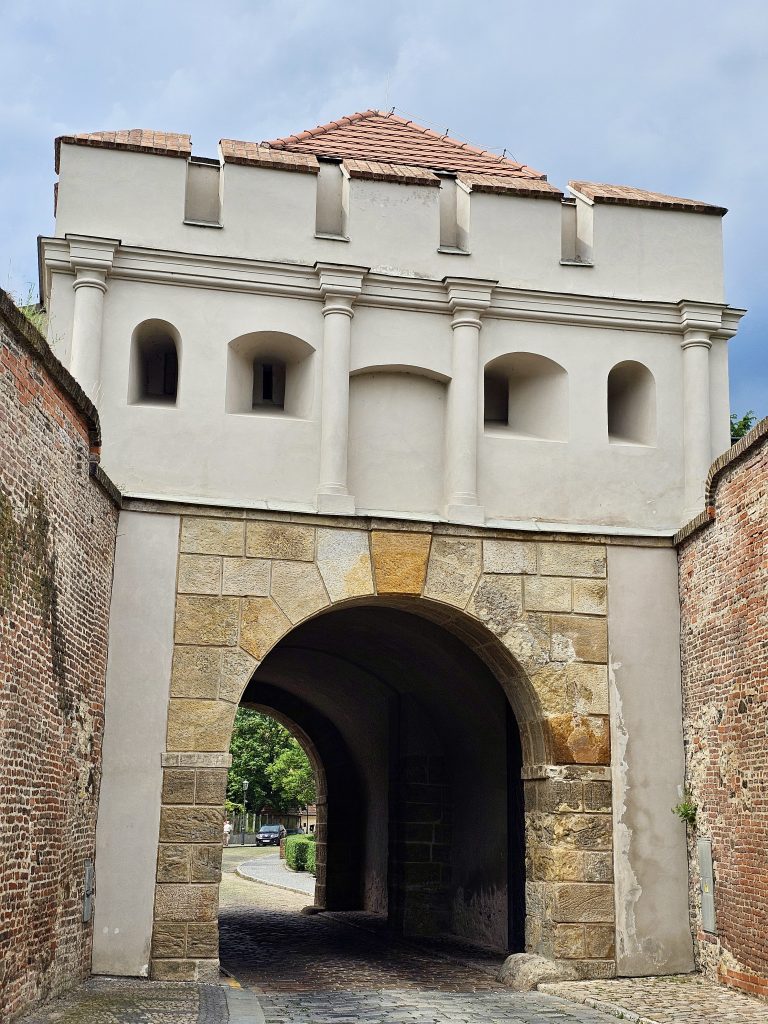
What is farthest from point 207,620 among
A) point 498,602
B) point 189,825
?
point 498,602

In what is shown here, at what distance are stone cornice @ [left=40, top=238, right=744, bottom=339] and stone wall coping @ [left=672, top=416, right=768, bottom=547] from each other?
2107 mm

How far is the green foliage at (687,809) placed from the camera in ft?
39.4

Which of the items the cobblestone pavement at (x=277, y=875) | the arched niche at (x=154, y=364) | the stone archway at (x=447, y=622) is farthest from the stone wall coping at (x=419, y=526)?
the cobblestone pavement at (x=277, y=875)

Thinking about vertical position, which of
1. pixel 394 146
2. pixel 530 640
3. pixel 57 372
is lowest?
pixel 530 640

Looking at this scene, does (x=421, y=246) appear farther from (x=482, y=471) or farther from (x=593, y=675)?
(x=593, y=675)

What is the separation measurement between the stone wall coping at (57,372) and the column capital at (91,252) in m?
2.23

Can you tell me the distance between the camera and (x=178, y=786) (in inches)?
449

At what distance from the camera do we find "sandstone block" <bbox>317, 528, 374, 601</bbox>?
12117 mm

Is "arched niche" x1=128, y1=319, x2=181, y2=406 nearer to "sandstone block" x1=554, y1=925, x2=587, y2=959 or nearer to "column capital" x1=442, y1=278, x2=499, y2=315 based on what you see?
"column capital" x1=442, y1=278, x2=499, y2=315

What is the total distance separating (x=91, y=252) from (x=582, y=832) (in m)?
7.17

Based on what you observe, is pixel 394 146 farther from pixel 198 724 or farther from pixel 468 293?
pixel 198 724

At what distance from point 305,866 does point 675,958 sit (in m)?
23.1

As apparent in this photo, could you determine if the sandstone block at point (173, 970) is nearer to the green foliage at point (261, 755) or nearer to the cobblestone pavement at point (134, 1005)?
the cobblestone pavement at point (134, 1005)

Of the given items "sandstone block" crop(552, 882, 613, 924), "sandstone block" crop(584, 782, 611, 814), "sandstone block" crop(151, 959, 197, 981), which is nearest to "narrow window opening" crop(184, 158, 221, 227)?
"sandstone block" crop(584, 782, 611, 814)
